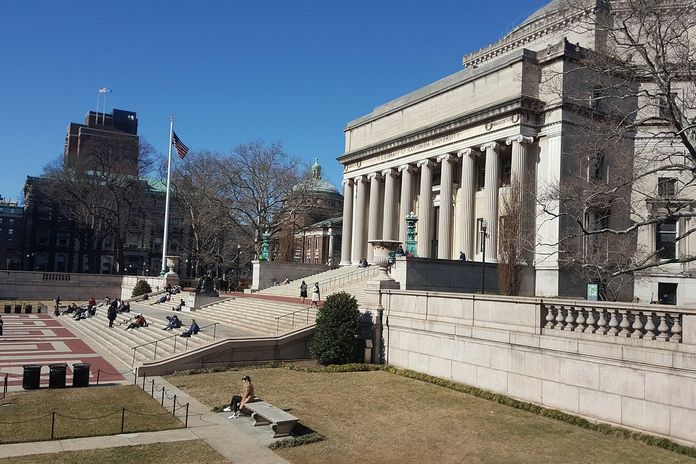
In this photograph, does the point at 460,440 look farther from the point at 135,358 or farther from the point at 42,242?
the point at 42,242

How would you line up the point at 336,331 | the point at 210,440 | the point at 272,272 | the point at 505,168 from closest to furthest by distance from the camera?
1. the point at 210,440
2. the point at 336,331
3. the point at 505,168
4. the point at 272,272

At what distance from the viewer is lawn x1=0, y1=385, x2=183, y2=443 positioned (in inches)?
561

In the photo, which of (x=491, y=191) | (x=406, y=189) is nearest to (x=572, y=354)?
(x=491, y=191)

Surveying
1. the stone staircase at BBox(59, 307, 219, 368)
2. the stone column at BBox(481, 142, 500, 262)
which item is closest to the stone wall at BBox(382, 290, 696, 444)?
the stone staircase at BBox(59, 307, 219, 368)

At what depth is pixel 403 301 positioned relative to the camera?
23.1m

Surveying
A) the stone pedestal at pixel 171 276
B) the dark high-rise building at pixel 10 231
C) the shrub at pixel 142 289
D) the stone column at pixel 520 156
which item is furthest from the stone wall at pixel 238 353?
the dark high-rise building at pixel 10 231

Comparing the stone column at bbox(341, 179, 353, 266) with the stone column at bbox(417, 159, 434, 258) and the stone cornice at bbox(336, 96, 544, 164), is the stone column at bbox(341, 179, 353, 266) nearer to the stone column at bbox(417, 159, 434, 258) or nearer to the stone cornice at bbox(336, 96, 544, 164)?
the stone cornice at bbox(336, 96, 544, 164)

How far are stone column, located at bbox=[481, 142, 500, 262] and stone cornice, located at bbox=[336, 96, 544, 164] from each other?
2.23 m

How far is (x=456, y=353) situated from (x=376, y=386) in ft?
9.39

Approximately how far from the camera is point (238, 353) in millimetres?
23281

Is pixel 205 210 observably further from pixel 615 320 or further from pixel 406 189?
pixel 615 320

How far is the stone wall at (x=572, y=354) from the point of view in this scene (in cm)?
1313

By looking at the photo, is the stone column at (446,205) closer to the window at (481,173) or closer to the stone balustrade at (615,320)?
the window at (481,173)

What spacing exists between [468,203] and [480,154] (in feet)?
12.3
